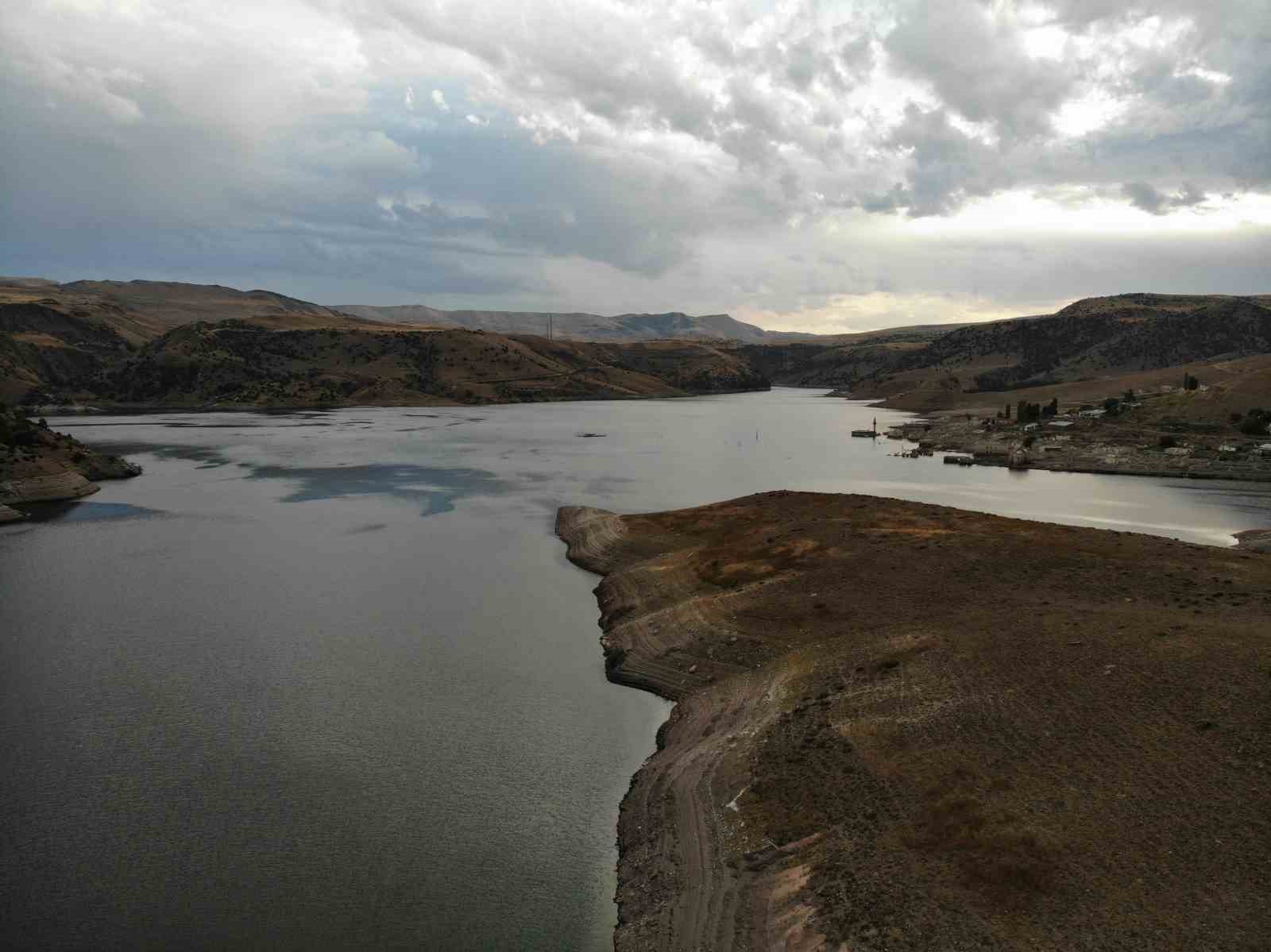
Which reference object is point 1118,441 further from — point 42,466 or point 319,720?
point 42,466

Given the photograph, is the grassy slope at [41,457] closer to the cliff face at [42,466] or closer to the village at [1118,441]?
the cliff face at [42,466]

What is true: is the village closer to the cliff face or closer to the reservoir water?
the reservoir water

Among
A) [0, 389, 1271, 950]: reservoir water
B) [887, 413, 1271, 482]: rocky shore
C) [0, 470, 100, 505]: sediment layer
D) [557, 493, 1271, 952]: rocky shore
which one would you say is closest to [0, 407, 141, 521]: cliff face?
[0, 470, 100, 505]: sediment layer

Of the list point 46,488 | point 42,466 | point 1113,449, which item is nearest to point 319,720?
point 46,488

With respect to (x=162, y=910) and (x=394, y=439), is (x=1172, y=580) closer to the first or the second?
(x=162, y=910)

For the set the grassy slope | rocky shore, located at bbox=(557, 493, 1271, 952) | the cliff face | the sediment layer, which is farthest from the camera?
the grassy slope

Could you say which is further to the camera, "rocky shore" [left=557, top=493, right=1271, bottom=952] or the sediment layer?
the sediment layer
